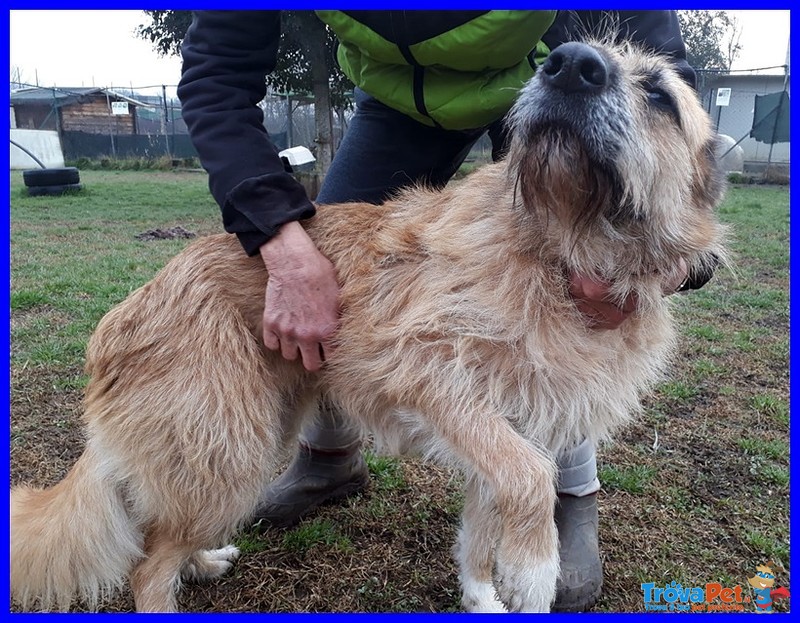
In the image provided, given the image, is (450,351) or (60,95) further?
(60,95)

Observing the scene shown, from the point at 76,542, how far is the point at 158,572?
0.28m

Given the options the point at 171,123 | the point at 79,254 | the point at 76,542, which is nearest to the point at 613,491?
the point at 76,542

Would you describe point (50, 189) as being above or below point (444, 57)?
below

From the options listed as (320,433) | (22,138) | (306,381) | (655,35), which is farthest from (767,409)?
(22,138)

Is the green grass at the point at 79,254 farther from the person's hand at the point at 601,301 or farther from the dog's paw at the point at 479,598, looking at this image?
the person's hand at the point at 601,301

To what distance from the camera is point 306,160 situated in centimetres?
310

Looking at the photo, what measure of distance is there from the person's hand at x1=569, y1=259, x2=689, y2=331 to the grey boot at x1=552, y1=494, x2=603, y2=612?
0.94 meters

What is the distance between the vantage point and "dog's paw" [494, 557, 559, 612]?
185 centimetres

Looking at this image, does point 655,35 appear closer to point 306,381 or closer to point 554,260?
point 554,260

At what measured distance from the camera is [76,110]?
2292 cm

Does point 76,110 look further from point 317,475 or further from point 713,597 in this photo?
point 713,597

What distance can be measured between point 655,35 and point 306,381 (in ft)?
6.03

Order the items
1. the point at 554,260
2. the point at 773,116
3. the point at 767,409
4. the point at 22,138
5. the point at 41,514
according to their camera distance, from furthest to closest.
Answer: the point at 22,138 → the point at 773,116 → the point at 767,409 → the point at 41,514 → the point at 554,260

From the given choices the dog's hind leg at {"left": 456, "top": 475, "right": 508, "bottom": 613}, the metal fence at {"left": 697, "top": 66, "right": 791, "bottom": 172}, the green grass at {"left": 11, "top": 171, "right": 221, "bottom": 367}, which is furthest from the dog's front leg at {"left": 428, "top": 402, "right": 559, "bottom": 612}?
the metal fence at {"left": 697, "top": 66, "right": 791, "bottom": 172}
